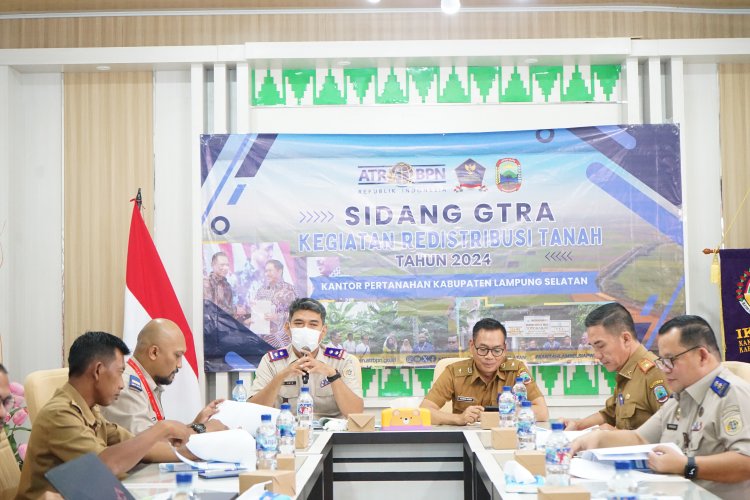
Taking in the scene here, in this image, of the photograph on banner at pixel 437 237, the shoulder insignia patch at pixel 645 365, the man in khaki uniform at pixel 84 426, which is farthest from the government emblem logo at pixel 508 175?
the man in khaki uniform at pixel 84 426

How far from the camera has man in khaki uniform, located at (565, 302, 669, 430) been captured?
4.08 meters

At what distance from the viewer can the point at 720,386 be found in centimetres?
309

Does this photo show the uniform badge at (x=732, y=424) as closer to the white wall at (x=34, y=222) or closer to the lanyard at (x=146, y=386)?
the lanyard at (x=146, y=386)

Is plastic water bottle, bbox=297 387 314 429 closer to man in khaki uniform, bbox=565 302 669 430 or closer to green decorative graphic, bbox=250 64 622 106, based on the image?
man in khaki uniform, bbox=565 302 669 430

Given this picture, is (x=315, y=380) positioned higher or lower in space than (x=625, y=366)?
lower

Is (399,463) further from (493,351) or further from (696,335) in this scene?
(696,335)

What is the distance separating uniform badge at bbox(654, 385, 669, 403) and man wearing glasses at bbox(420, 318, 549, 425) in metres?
0.80

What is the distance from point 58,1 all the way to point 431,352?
345cm

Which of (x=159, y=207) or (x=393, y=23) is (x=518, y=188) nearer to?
(x=393, y=23)

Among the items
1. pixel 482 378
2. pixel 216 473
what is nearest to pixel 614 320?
pixel 482 378

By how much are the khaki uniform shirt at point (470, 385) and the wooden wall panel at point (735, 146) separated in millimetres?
2178

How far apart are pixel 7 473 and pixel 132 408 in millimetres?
687

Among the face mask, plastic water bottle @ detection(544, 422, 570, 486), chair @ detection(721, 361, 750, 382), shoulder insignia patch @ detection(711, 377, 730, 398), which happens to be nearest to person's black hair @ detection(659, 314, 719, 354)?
shoulder insignia patch @ detection(711, 377, 730, 398)

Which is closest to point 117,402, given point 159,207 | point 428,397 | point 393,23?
point 428,397
